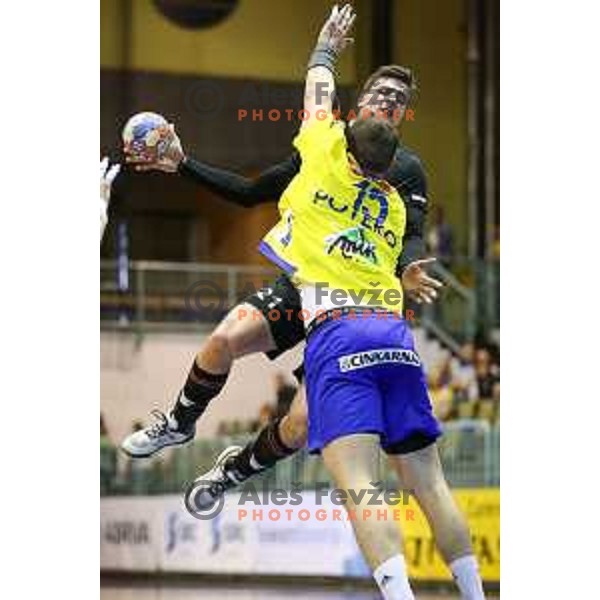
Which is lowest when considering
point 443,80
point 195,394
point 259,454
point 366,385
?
point 259,454

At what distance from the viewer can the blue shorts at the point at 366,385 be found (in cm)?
910

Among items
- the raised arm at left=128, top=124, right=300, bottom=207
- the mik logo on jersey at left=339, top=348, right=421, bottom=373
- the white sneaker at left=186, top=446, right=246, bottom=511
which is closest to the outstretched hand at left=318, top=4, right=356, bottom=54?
the raised arm at left=128, top=124, right=300, bottom=207

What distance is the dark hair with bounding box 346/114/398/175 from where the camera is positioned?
30.4 ft

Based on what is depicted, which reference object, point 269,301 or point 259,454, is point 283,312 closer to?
point 269,301

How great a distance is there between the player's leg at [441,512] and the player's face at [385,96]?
151 centimetres

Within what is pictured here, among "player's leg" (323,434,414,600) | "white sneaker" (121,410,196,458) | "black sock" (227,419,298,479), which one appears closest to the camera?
"player's leg" (323,434,414,600)

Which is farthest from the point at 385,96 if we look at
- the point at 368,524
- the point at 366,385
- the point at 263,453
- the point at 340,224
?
the point at 368,524

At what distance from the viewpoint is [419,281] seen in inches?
370

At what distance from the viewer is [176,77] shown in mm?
22641

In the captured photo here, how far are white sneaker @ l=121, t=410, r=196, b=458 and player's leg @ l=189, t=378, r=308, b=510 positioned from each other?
286mm

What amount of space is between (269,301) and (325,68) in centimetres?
107

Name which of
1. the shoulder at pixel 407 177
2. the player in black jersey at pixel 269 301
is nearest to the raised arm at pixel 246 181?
the player in black jersey at pixel 269 301

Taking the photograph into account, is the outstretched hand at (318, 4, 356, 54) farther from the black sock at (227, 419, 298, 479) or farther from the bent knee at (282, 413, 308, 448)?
the black sock at (227, 419, 298, 479)
